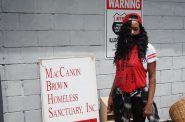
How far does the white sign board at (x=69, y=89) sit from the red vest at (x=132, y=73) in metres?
0.81

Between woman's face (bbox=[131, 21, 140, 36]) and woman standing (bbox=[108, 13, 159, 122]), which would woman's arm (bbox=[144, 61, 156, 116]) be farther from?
woman's face (bbox=[131, 21, 140, 36])

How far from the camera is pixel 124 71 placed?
235 centimetres

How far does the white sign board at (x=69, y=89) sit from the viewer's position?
2.93 metres

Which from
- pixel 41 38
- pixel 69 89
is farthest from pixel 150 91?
pixel 41 38

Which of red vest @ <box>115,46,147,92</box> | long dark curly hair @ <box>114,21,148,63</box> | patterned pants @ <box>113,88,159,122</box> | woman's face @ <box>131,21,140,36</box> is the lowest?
patterned pants @ <box>113,88,159,122</box>

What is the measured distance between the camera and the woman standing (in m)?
2.30

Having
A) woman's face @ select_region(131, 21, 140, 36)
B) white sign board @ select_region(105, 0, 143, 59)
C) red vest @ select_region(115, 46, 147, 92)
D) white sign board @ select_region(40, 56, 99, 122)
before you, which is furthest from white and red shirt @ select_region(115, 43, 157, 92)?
white sign board @ select_region(105, 0, 143, 59)

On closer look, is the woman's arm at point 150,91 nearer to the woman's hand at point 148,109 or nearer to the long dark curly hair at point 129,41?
the woman's hand at point 148,109

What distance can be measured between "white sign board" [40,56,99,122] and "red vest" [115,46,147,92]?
0.81 meters

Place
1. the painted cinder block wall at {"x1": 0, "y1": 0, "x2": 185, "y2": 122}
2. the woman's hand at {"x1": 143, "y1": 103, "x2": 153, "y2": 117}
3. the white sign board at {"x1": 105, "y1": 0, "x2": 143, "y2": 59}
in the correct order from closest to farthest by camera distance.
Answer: the woman's hand at {"x1": 143, "y1": 103, "x2": 153, "y2": 117} → the painted cinder block wall at {"x1": 0, "y1": 0, "x2": 185, "y2": 122} → the white sign board at {"x1": 105, "y1": 0, "x2": 143, "y2": 59}

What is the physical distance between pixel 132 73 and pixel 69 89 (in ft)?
3.28

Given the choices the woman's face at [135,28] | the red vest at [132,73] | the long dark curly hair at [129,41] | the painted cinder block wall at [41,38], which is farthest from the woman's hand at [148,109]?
the painted cinder block wall at [41,38]

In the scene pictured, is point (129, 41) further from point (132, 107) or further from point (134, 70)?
point (132, 107)

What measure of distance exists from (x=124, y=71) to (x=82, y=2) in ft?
3.85
